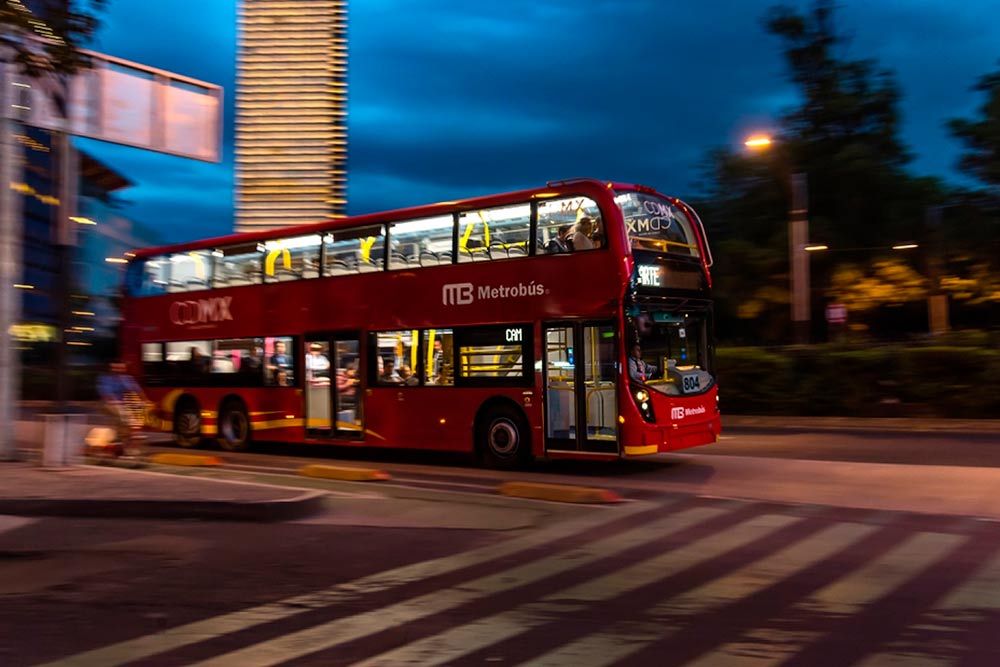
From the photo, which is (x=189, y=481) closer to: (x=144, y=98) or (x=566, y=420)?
(x=566, y=420)

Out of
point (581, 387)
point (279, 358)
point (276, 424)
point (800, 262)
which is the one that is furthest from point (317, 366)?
point (800, 262)

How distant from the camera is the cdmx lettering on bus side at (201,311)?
17.4 meters

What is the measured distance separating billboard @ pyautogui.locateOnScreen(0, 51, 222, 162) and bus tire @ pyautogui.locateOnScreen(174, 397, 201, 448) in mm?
5120

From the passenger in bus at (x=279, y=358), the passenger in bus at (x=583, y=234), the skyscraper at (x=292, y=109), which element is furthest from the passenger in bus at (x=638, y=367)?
the skyscraper at (x=292, y=109)

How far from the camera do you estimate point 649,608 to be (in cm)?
596

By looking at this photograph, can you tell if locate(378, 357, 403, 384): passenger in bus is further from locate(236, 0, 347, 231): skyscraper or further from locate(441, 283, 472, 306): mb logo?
locate(236, 0, 347, 231): skyscraper

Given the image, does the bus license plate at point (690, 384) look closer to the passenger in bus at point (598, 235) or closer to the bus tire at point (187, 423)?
the passenger in bus at point (598, 235)

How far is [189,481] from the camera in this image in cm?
1121

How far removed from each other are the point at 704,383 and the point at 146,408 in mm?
11921

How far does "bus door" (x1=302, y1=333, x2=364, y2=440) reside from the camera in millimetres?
15391

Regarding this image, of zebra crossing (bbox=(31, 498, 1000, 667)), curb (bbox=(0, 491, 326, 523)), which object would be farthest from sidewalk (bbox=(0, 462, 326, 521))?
zebra crossing (bbox=(31, 498, 1000, 667))

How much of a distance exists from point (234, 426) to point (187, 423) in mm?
1543

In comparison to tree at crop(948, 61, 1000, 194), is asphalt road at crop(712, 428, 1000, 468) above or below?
below

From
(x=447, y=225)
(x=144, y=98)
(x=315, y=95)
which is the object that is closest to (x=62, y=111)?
(x=144, y=98)
